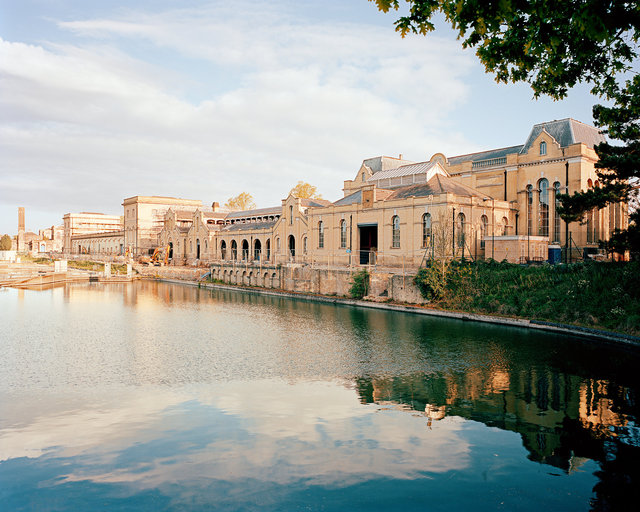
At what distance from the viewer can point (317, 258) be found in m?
51.8

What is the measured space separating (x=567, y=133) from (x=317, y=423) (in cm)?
4048

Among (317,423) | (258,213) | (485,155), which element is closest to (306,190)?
(258,213)

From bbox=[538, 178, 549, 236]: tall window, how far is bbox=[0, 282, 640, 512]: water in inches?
815

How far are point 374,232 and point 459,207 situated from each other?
1252 centimetres

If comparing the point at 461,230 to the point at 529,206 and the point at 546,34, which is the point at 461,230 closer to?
the point at 529,206

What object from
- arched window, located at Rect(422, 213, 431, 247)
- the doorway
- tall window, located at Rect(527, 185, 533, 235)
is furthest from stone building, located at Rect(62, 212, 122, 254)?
tall window, located at Rect(527, 185, 533, 235)

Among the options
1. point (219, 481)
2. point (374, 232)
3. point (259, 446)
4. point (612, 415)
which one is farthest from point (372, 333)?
point (374, 232)

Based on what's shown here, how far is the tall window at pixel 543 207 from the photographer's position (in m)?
42.1

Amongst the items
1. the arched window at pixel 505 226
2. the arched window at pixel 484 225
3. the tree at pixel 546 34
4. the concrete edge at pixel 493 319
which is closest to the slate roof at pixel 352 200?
the concrete edge at pixel 493 319

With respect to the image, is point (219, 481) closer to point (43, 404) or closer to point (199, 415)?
point (199, 415)

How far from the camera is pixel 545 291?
29.4 meters

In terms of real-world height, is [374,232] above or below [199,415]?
above

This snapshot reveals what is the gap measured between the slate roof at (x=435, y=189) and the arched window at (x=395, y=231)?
94.1 inches

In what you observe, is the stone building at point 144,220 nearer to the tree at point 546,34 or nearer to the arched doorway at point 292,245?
the arched doorway at point 292,245
